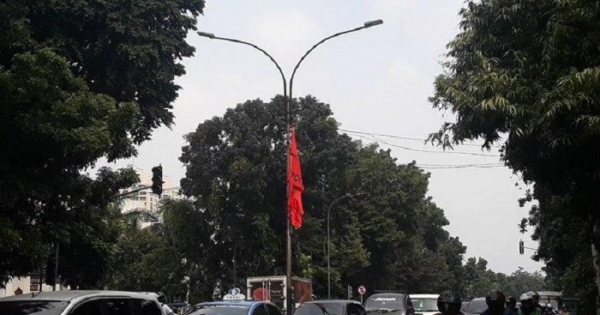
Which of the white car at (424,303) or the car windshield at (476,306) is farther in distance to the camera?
the white car at (424,303)

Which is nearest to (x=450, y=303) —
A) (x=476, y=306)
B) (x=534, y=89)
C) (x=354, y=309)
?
(x=534, y=89)

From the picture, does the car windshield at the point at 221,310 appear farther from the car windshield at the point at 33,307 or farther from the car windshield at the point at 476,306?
the car windshield at the point at 476,306

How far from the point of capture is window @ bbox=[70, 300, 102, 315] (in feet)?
26.6

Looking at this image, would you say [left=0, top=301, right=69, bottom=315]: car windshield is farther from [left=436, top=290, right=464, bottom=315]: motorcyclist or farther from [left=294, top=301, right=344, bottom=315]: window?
[left=294, top=301, right=344, bottom=315]: window

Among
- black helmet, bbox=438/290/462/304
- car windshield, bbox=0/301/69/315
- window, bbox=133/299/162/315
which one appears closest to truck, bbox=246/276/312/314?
window, bbox=133/299/162/315

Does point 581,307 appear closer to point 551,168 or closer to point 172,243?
point 551,168

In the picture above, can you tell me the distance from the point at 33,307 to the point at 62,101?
8846 mm

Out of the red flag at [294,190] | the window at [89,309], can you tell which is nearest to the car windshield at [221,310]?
the window at [89,309]

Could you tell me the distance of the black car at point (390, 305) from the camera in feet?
74.7

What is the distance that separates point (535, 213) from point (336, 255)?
49.5 ft

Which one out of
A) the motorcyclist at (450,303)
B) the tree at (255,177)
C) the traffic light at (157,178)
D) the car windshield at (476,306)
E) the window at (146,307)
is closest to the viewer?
the motorcyclist at (450,303)

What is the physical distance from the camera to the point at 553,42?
14.2m

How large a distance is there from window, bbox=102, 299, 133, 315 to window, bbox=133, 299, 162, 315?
199 millimetres

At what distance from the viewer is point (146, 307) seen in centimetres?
954
